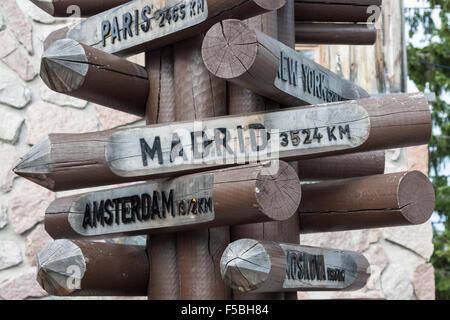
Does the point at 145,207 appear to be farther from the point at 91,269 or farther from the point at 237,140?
the point at 237,140

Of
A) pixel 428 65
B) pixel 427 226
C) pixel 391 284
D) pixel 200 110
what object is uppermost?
pixel 428 65

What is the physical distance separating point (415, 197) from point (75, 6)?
1.58 metres

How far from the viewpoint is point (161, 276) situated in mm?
3072

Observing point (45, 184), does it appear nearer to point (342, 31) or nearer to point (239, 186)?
point (239, 186)

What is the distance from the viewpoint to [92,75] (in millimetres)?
2938

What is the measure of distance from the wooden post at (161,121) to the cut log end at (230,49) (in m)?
0.54

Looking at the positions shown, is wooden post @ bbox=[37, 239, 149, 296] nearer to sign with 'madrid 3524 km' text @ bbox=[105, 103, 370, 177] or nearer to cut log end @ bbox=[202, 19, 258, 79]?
sign with 'madrid 3524 km' text @ bbox=[105, 103, 370, 177]

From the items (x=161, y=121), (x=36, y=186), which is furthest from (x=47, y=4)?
(x=36, y=186)

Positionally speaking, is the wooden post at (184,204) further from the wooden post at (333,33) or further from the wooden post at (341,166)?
the wooden post at (333,33)

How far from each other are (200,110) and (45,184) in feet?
2.08

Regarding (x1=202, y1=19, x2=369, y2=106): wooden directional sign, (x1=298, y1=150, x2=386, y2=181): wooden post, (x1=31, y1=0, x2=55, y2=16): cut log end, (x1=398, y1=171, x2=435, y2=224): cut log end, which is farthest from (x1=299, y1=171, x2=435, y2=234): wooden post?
(x1=31, y1=0, x2=55, y2=16): cut log end

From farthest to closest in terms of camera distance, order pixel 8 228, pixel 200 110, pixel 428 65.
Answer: pixel 428 65 < pixel 8 228 < pixel 200 110

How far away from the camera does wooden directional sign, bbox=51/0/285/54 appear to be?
2.82 m

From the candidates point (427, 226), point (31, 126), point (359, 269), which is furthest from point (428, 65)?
point (359, 269)
